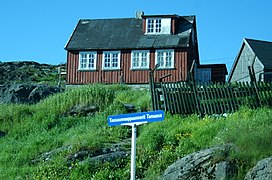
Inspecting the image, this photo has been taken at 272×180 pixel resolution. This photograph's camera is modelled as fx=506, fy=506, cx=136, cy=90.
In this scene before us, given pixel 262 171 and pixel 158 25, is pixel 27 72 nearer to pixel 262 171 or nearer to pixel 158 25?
pixel 158 25

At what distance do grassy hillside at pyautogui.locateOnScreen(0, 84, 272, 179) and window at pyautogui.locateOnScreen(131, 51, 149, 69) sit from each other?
36.7 feet

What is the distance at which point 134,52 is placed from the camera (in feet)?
111

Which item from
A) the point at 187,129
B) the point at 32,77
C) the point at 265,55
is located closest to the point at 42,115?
the point at 187,129

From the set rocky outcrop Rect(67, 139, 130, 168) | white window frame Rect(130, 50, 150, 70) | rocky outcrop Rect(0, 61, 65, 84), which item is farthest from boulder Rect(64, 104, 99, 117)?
rocky outcrop Rect(0, 61, 65, 84)

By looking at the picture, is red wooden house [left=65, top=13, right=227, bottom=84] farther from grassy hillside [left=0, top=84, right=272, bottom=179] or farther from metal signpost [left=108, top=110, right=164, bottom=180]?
metal signpost [left=108, top=110, right=164, bottom=180]

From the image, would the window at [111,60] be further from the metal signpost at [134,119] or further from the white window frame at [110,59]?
the metal signpost at [134,119]

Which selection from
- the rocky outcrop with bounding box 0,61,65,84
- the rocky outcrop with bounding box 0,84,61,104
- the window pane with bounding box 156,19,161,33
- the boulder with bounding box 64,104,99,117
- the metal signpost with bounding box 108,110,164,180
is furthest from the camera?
the rocky outcrop with bounding box 0,61,65,84

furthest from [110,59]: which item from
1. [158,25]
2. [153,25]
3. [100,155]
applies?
[100,155]

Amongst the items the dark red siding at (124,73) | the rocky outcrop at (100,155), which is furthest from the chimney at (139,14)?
the rocky outcrop at (100,155)

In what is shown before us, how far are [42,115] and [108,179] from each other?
9.90m

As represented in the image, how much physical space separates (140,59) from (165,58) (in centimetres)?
172

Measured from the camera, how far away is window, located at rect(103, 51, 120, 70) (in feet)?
112

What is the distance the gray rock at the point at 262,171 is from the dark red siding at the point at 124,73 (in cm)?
2266

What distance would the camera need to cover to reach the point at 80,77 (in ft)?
113
